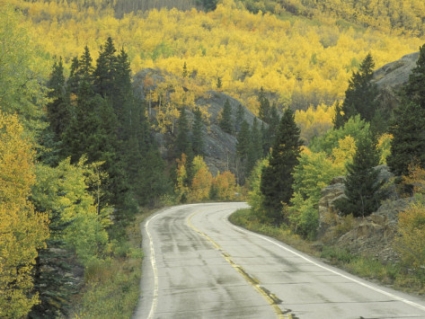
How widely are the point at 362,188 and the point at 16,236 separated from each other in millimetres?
18619

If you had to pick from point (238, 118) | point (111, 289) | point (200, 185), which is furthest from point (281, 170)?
point (238, 118)

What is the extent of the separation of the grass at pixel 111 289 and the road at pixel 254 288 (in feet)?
1.52

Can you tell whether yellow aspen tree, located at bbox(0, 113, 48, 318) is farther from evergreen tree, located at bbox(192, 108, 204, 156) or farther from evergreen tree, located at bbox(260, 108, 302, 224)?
evergreen tree, located at bbox(192, 108, 204, 156)

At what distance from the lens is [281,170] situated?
44.0 meters

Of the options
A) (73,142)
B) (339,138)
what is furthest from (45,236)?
(339,138)

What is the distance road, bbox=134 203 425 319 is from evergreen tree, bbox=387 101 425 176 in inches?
349

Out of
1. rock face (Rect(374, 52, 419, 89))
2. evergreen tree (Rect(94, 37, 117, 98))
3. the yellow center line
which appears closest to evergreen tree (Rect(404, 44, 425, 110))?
the yellow center line

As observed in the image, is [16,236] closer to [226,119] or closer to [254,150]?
[254,150]

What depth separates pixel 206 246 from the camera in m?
26.2

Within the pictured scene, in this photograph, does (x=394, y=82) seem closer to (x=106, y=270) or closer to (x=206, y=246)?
(x=206, y=246)

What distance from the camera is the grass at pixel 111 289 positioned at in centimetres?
1405

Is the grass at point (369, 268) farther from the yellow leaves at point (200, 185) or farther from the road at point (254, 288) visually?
the yellow leaves at point (200, 185)

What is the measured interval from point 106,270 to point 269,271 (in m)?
9.04

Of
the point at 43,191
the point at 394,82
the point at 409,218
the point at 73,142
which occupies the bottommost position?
the point at 409,218
